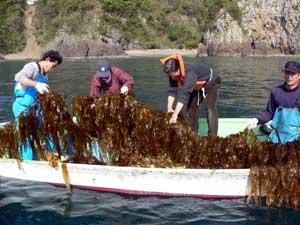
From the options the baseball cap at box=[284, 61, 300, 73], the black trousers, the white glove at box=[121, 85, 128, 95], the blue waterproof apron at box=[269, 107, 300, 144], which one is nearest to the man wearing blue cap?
the white glove at box=[121, 85, 128, 95]

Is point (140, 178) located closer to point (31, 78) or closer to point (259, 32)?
point (31, 78)

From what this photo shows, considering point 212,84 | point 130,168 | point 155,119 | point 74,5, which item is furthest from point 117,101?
point 74,5

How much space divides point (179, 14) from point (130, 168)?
392 feet

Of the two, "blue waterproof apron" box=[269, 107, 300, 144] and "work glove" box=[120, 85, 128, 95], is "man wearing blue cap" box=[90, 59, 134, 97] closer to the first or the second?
"work glove" box=[120, 85, 128, 95]

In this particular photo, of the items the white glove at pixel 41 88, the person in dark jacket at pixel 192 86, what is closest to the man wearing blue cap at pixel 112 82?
the person in dark jacket at pixel 192 86

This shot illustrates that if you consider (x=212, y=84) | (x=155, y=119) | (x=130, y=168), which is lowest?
(x=130, y=168)

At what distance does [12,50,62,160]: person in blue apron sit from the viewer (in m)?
8.31

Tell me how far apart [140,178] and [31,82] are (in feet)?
9.19

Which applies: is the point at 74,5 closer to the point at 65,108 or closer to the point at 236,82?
the point at 236,82

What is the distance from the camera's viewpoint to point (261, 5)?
102 meters

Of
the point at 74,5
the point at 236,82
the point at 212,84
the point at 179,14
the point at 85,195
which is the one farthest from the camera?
the point at 179,14

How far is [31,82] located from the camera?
8.26 m

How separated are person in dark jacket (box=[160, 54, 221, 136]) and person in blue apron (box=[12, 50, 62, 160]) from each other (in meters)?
2.27

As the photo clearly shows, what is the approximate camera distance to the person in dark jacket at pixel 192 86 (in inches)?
335
